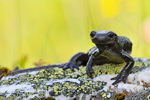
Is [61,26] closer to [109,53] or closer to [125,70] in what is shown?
[109,53]

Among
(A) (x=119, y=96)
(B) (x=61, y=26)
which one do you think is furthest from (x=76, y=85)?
(B) (x=61, y=26)

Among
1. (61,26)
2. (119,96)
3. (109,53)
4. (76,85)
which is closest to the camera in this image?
(119,96)

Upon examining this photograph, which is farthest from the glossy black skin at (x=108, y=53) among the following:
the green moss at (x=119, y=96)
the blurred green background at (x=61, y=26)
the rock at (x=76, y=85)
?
the blurred green background at (x=61, y=26)

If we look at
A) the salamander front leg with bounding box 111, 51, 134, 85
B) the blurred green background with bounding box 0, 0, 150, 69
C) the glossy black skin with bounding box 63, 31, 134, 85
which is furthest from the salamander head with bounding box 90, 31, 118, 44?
the blurred green background with bounding box 0, 0, 150, 69

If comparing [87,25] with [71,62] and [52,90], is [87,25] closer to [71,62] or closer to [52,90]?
[71,62]

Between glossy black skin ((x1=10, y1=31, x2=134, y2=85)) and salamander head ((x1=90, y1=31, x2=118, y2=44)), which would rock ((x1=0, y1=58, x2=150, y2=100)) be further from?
salamander head ((x1=90, y1=31, x2=118, y2=44))

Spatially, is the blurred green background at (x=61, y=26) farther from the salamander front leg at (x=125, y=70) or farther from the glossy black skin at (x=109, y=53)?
the salamander front leg at (x=125, y=70)
